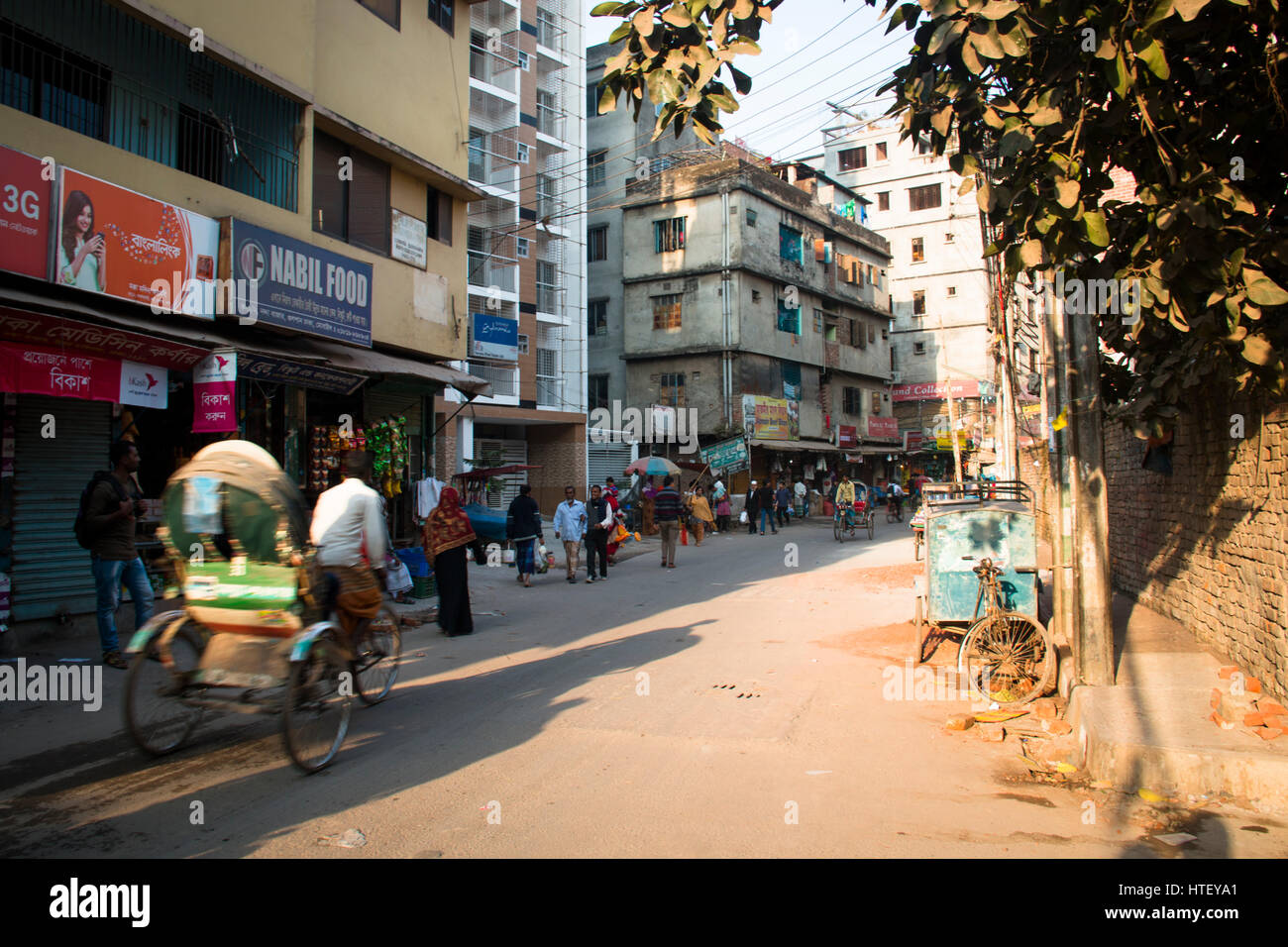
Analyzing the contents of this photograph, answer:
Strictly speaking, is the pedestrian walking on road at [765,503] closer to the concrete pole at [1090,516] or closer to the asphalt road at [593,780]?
the asphalt road at [593,780]

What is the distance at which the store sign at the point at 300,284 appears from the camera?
10.6 metres

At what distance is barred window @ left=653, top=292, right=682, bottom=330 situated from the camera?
3831 cm

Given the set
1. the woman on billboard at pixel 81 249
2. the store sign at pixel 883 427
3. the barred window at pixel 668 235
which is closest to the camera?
the woman on billboard at pixel 81 249

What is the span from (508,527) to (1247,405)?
11421 millimetres

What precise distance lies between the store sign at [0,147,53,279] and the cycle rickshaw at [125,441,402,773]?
4.50 m

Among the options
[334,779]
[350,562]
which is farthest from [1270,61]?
[334,779]

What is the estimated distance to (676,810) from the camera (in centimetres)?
463

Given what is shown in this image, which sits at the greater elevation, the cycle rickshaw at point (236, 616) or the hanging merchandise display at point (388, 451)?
the hanging merchandise display at point (388, 451)

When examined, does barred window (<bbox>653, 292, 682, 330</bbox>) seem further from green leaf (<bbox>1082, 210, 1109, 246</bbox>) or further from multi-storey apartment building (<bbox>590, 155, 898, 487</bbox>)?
green leaf (<bbox>1082, 210, 1109, 246</bbox>)

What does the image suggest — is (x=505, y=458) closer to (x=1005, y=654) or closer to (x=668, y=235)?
(x=668, y=235)

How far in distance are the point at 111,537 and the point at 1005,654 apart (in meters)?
8.09

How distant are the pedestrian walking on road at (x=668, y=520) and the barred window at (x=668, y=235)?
22370mm

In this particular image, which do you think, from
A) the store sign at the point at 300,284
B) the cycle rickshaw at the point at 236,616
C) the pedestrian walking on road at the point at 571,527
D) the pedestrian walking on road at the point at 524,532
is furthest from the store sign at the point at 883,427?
the cycle rickshaw at the point at 236,616
